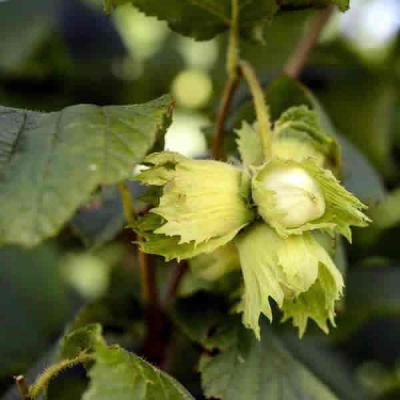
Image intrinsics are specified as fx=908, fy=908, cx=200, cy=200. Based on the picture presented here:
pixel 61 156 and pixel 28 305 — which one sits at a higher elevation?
pixel 61 156

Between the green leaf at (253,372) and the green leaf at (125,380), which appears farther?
the green leaf at (253,372)

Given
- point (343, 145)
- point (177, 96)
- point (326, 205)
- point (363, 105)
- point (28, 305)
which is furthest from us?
point (177, 96)

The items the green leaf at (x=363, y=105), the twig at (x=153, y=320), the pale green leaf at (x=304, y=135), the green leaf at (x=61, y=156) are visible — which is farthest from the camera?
A: the green leaf at (x=363, y=105)

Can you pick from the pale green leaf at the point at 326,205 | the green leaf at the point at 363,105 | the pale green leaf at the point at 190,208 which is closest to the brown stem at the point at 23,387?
the pale green leaf at the point at 190,208

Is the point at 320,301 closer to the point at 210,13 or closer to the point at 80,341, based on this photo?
the point at 80,341

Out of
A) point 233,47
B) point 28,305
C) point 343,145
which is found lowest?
point 28,305

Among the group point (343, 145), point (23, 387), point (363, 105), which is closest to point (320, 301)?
point (23, 387)

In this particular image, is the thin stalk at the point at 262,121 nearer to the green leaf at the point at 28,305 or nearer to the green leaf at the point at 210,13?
the green leaf at the point at 210,13

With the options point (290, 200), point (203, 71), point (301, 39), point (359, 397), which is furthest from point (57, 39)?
point (290, 200)
